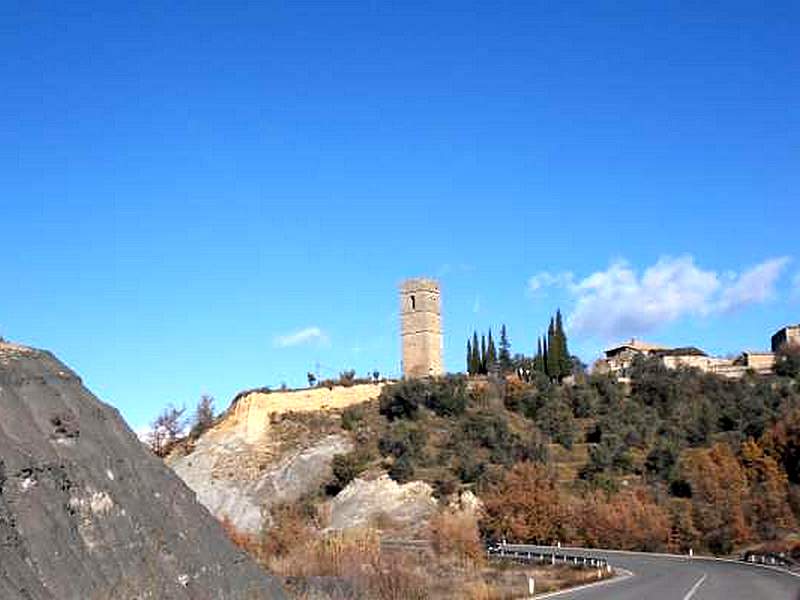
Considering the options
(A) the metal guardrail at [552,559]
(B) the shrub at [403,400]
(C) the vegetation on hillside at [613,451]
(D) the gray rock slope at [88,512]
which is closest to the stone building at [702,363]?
(C) the vegetation on hillside at [613,451]

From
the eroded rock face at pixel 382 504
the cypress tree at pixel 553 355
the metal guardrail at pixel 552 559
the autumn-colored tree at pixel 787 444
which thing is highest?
the cypress tree at pixel 553 355

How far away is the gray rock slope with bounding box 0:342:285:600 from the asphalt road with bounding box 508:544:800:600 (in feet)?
39.0

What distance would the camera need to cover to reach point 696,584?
2781cm

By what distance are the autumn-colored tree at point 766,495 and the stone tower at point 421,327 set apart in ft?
110

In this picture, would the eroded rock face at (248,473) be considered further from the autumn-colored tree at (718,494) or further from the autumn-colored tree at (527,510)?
the autumn-colored tree at (718,494)

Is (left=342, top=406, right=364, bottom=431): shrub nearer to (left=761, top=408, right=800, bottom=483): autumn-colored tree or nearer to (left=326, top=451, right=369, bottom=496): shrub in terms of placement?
(left=326, top=451, right=369, bottom=496): shrub

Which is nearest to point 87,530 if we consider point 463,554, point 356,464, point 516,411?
point 463,554

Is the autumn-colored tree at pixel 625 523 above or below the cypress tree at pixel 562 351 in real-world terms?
below

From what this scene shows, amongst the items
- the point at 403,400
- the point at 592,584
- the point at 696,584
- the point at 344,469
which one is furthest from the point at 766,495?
the point at 696,584

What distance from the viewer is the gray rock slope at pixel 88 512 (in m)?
11.3

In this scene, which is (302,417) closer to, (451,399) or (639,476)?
(451,399)

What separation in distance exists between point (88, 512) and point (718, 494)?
49.0 metres

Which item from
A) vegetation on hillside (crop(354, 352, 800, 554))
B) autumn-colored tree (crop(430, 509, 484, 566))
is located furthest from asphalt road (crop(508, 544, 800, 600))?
vegetation on hillside (crop(354, 352, 800, 554))

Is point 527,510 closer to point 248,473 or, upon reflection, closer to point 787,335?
point 248,473
